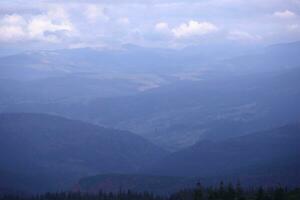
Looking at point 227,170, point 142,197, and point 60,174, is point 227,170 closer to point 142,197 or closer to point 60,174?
point 60,174

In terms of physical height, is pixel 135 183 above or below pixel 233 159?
below

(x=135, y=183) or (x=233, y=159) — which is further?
(x=233, y=159)

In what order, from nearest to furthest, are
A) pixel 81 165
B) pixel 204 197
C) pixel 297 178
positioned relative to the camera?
pixel 204 197, pixel 297 178, pixel 81 165

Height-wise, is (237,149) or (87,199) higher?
(237,149)

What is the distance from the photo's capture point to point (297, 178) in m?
131

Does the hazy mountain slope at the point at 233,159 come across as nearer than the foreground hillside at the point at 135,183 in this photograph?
No

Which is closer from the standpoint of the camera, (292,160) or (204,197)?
(204,197)

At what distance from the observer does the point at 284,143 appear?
195500mm

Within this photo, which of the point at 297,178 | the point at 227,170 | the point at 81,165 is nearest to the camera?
the point at 297,178

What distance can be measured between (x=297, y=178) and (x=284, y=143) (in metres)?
65.1

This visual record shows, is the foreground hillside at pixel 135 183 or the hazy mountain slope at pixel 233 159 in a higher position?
the hazy mountain slope at pixel 233 159

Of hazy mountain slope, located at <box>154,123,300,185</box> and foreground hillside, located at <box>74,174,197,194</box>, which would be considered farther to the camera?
hazy mountain slope, located at <box>154,123,300,185</box>

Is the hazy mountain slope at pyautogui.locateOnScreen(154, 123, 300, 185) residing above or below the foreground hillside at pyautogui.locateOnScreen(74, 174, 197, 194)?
above

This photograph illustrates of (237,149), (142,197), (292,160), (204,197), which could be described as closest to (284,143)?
(237,149)
